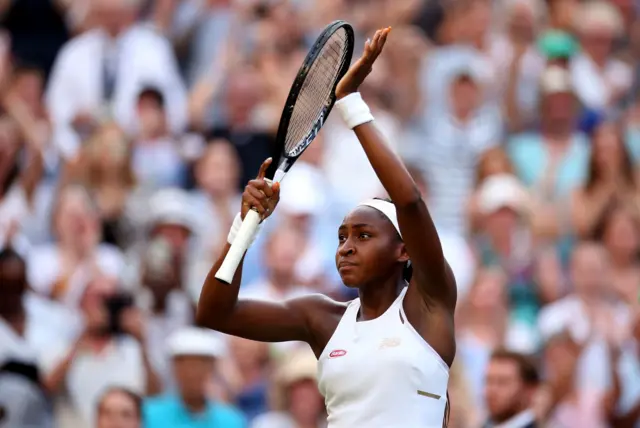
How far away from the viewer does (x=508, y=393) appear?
8227 millimetres

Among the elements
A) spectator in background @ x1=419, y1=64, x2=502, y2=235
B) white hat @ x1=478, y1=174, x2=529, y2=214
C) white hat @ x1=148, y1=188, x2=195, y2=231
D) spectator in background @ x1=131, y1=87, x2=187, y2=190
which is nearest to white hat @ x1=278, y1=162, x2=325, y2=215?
white hat @ x1=148, y1=188, x2=195, y2=231

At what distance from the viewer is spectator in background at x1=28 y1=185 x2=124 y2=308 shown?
10.3m

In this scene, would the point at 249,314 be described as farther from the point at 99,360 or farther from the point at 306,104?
the point at 99,360

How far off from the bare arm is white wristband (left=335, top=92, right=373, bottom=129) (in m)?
0.75

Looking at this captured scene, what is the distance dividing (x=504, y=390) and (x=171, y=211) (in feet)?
11.1

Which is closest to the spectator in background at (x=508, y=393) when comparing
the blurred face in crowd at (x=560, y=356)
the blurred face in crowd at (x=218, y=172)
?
the blurred face in crowd at (x=560, y=356)

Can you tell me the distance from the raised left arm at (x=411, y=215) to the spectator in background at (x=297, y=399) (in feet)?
12.6

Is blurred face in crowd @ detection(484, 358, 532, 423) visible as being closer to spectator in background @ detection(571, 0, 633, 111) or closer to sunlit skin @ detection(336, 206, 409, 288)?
sunlit skin @ detection(336, 206, 409, 288)

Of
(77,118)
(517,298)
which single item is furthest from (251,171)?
(517,298)

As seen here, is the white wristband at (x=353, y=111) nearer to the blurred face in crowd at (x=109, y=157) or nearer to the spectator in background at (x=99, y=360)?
the spectator in background at (x=99, y=360)

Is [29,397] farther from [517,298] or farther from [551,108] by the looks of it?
[551,108]

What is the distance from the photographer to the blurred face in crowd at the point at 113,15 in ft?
40.6

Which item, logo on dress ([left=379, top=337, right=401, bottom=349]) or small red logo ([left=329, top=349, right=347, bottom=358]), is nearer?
logo on dress ([left=379, top=337, right=401, bottom=349])

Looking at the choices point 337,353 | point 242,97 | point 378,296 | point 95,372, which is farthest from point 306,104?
point 242,97
